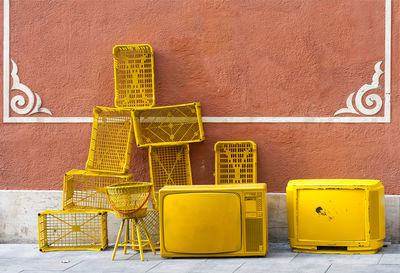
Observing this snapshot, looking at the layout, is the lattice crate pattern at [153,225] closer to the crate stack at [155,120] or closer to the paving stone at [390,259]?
the crate stack at [155,120]

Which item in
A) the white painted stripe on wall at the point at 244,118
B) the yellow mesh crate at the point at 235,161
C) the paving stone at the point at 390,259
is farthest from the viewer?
the yellow mesh crate at the point at 235,161

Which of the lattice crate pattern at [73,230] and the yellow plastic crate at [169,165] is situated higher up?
the yellow plastic crate at [169,165]

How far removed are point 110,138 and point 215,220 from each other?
211cm

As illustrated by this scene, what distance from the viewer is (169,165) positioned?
315 inches

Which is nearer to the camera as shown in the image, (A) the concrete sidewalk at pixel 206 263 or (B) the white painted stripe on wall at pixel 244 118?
(A) the concrete sidewalk at pixel 206 263

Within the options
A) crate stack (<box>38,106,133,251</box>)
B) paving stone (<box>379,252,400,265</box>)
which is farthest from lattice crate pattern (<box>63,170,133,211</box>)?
paving stone (<box>379,252,400,265</box>)

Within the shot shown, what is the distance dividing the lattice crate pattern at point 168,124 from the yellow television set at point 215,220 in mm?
1222

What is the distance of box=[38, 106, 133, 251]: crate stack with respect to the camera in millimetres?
7684

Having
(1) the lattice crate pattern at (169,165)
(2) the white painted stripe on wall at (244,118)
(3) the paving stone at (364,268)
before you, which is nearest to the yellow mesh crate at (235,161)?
(2) the white painted stripe on wall at (244,118)

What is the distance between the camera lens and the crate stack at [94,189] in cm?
768

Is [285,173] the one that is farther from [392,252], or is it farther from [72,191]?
[72,191]

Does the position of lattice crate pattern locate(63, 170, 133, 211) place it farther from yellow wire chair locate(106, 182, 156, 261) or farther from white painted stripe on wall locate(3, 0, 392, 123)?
yellow wire chair locate(106, 182, 156, 261)

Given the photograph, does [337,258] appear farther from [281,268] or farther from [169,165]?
[169,165]

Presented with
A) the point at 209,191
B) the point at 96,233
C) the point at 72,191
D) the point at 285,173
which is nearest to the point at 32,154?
the point at 72,191
